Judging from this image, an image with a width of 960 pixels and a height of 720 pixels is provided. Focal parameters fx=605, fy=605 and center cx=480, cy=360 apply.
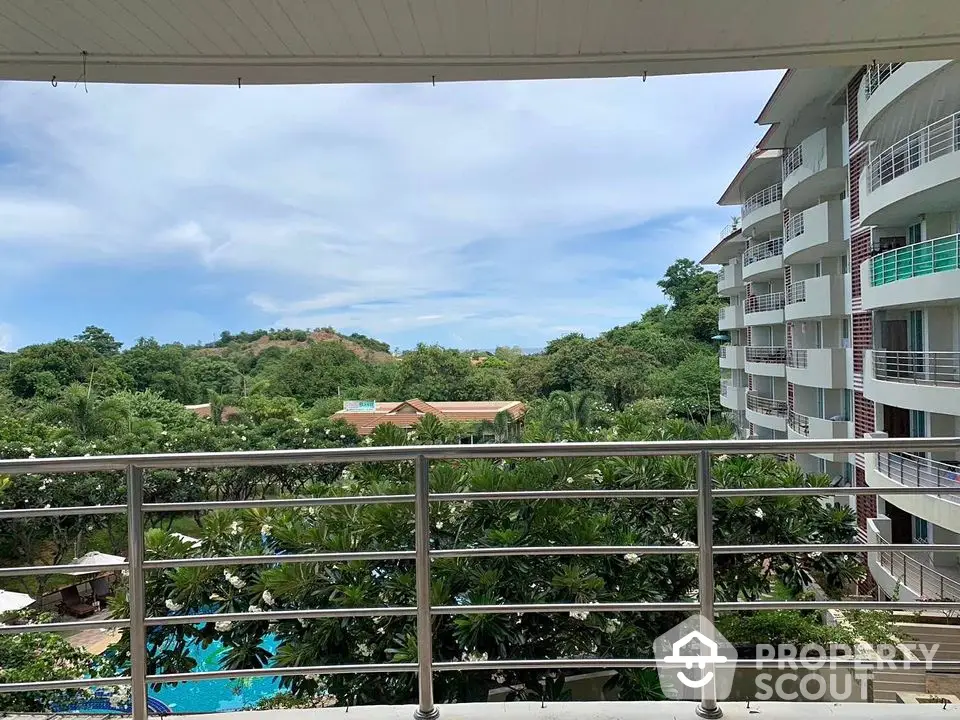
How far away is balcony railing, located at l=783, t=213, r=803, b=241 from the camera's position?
14.2 metres

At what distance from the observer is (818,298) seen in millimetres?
13508

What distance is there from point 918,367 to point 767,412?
905 centimetres

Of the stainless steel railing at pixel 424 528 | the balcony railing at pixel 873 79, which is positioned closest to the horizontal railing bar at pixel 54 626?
the stainless steel railing at pixel 424 528

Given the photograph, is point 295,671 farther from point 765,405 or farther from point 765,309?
point 765,309

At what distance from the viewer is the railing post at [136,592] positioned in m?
1.48

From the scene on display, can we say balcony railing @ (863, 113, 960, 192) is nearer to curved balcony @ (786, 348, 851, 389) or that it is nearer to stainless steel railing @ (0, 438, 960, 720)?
curved balcony @ (786, 348, 851, 389)

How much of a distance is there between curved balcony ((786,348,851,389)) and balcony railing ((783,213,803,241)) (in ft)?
9.19

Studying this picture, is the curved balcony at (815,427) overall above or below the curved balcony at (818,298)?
below

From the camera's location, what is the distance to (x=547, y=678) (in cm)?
213

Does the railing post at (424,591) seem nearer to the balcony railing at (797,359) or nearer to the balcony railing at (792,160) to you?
the balcony railing at (797,359)

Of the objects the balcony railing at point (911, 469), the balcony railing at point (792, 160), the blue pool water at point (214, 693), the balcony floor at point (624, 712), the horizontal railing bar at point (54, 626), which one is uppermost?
the balcony railing at point (792, 160)

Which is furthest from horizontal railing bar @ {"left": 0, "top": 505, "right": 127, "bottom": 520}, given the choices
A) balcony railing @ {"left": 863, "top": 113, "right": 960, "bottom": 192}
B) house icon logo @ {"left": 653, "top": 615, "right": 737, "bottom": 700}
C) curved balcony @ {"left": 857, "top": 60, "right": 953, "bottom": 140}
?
balcony railing @ {"left": 863, "top": 113, "right": 960, "bottom": 192}

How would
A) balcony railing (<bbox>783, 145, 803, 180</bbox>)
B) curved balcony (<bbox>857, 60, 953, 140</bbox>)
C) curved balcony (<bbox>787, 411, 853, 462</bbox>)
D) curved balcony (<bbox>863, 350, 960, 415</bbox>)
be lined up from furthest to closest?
balcony railing (<bbox>783, 145, 803, 180</bbox>) < curved balcony (<bbox>787, 411, 853, 462</bbox>) < curved balcony (<bbox>863, 350, 960, 415</bbox>) < curved balcony (<bbox>857, 60, 953, 140</bbox>)

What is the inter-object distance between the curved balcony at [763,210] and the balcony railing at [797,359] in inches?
171
